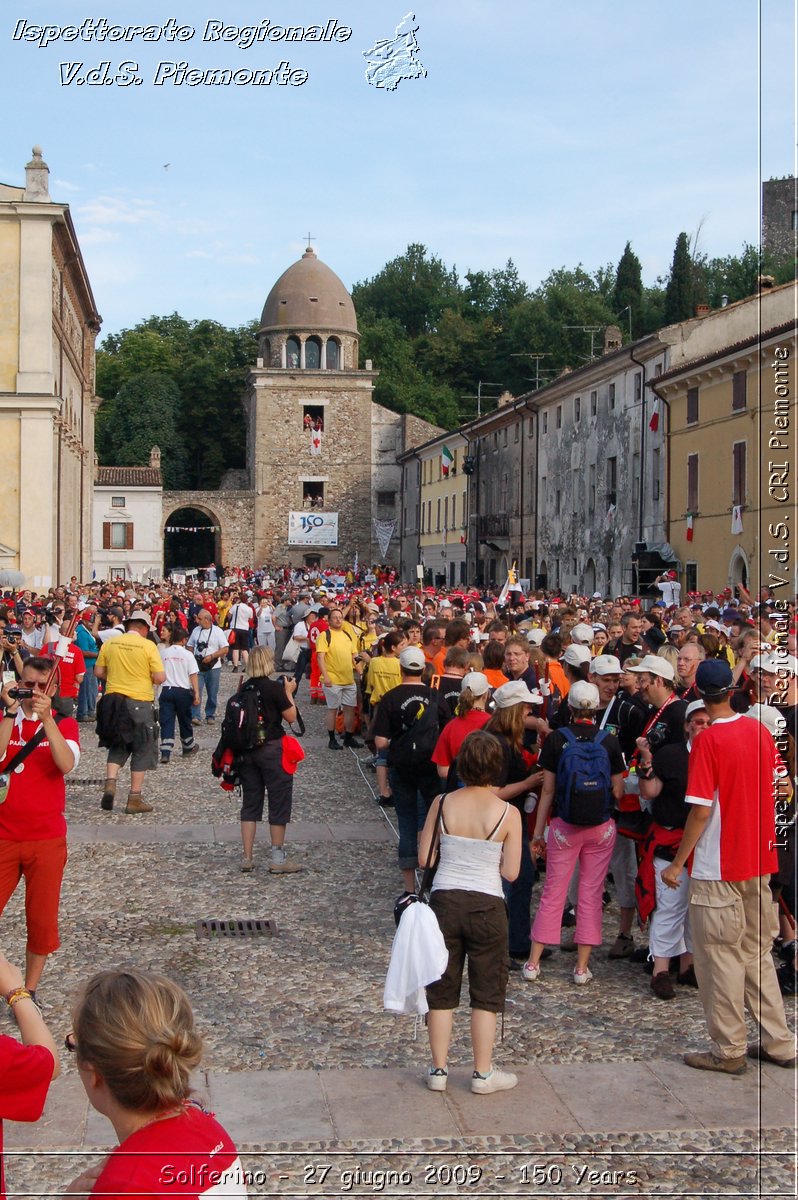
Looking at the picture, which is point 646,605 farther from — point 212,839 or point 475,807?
point 475,807

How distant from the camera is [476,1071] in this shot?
5582 mm

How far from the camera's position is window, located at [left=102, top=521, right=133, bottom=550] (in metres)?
68.5

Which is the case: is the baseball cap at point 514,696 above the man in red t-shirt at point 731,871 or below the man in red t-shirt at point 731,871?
above

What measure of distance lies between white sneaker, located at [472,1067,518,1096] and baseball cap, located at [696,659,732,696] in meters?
1.91

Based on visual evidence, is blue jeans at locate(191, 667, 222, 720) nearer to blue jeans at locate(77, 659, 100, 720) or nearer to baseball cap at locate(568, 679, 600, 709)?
blue jeans at locate(77, 659, 100, 720)

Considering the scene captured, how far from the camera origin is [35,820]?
A: 6.43 metres

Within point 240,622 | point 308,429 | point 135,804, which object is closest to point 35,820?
point 135,804

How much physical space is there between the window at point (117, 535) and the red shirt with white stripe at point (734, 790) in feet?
212

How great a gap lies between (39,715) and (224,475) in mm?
74010

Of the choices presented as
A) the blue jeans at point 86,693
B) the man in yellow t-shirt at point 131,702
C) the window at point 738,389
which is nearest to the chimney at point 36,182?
the window at point 738,389

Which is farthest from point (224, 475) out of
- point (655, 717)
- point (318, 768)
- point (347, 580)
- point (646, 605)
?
point (655, 717)

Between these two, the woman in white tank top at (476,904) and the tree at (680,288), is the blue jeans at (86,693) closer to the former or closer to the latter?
the woman in white tank top at (476,904)

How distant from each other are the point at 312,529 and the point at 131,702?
62.0 metres

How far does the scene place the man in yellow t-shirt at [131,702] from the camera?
11841 millimetres
